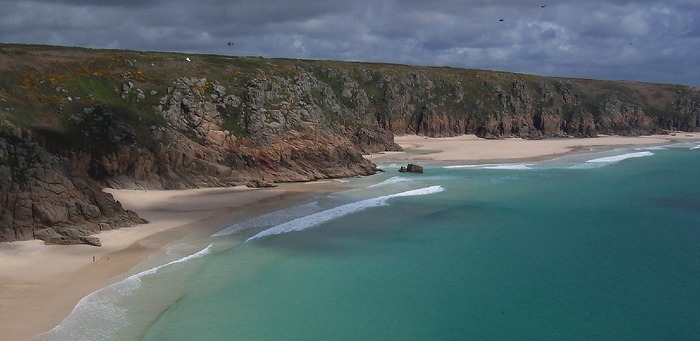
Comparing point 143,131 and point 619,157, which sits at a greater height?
point 143,131

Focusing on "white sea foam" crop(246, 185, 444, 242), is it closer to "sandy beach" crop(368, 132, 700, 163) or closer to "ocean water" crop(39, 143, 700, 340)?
"ocean water" crop(39, 143, 700, 340)

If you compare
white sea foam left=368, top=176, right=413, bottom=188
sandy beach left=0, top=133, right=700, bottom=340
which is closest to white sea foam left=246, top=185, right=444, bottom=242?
sandy beach left=0, top=133, right=700, bottom=340

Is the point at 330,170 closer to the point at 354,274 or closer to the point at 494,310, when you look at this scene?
the point at 354,274

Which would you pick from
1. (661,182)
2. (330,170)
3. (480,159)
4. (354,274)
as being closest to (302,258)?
(354,274)

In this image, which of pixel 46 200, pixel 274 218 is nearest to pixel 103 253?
pixel 46 200

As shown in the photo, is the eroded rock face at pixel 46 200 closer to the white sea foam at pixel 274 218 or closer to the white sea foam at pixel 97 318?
the white sea foam at pixel 274 218

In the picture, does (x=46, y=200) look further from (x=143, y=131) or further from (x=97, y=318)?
(x=143, y=131)
